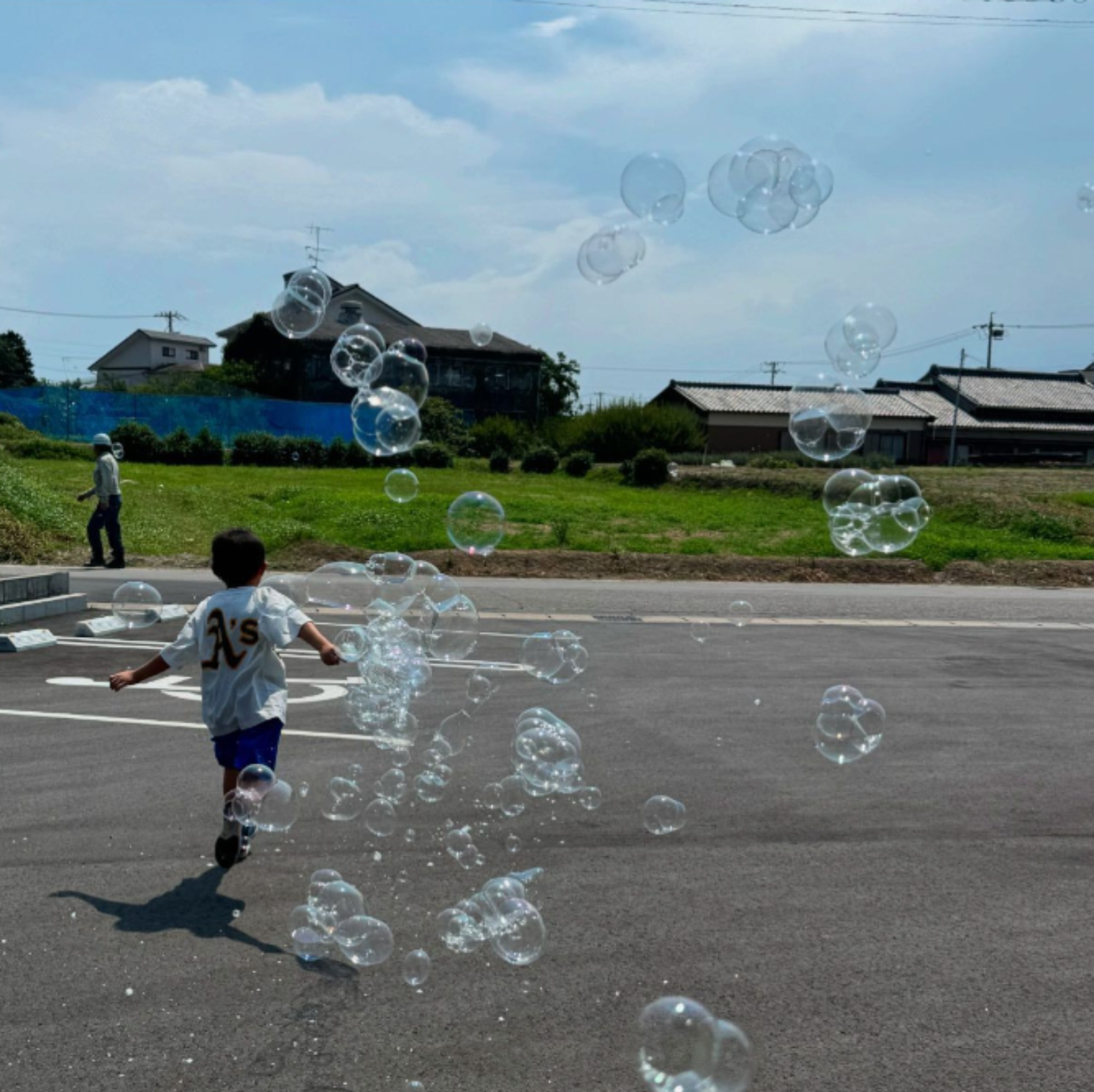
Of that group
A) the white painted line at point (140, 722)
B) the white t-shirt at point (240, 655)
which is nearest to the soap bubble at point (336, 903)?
the white t-shirt at point (240, 655)

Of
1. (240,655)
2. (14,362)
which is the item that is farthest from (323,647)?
(14,362)

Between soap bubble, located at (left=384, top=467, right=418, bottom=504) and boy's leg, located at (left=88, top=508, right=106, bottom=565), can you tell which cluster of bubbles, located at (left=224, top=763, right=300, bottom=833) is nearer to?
soap bubble, located at (left=384, top=467, right=418, bottom=504)

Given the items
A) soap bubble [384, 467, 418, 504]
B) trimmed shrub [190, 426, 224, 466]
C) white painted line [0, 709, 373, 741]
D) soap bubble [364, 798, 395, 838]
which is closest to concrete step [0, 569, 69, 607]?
white painted line [0, 709, 373, 741]

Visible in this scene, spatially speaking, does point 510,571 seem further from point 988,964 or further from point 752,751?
point 988,964

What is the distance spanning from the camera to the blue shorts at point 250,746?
467 cm

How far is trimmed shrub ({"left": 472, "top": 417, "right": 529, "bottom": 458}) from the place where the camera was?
4447 cm

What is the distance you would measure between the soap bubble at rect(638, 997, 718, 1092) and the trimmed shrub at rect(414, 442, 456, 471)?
108 feet

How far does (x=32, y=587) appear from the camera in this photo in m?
12.0

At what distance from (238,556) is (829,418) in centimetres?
373

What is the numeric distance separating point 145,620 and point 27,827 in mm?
5399

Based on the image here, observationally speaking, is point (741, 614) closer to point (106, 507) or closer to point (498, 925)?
point (106, 507)

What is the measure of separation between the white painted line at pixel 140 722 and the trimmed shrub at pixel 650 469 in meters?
26.0

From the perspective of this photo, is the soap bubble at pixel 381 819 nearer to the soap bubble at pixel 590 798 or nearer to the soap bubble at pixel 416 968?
the soap bubble at pixel 590 798

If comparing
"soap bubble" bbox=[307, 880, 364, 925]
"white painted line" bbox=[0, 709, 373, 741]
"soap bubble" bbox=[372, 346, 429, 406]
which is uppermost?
"soap bubble" bbox=[372, 346, 429, 406]
